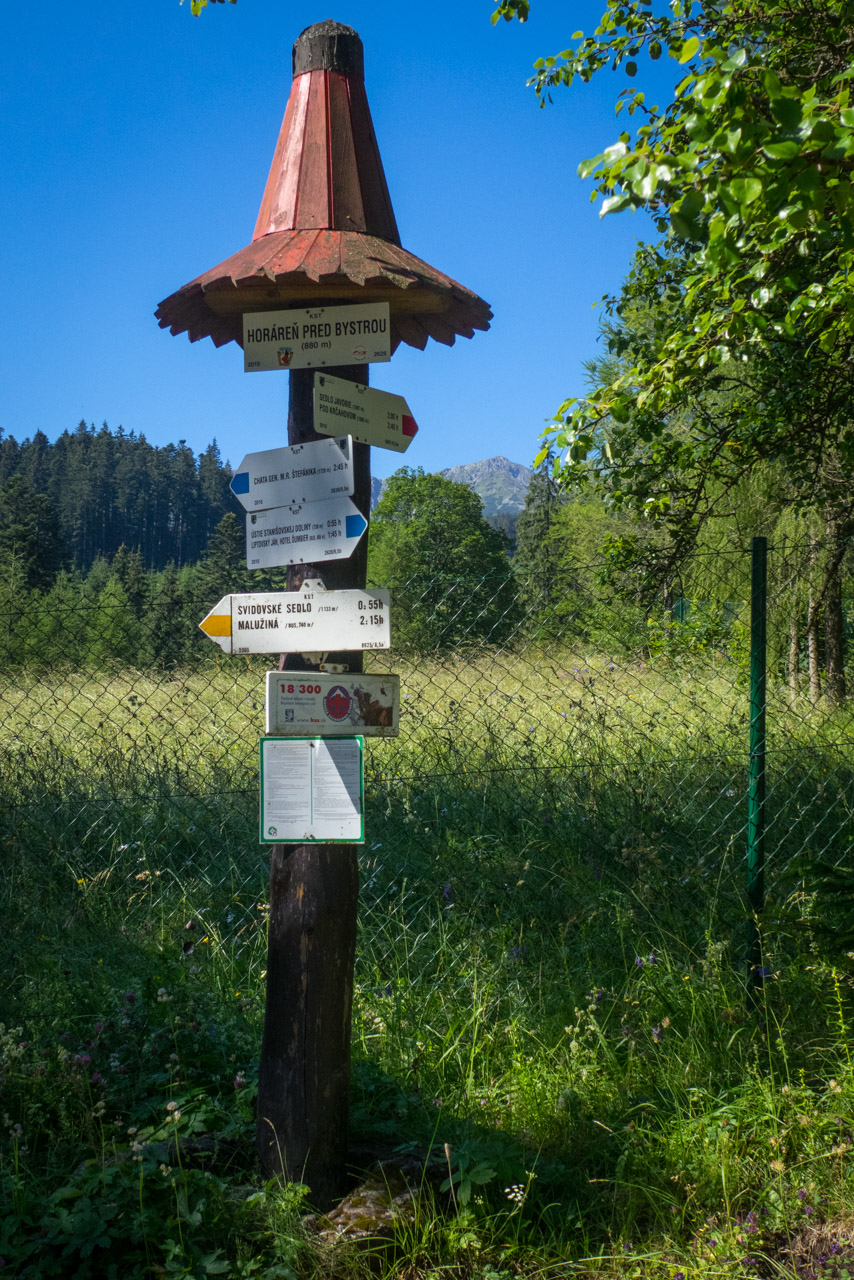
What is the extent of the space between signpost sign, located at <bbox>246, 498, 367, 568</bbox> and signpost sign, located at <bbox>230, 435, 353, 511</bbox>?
29 millimetres

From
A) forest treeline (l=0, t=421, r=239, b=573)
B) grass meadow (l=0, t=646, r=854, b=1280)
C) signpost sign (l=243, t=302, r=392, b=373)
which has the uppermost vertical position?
forest treeline (l=0, t=421, r=239, b=573)

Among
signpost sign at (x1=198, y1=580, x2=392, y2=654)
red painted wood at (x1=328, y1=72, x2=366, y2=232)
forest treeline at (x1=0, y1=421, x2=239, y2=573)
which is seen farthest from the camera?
forest treeline at (x1=0, y1=421, x2=239, y2=573)

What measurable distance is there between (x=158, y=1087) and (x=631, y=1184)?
4.81 feet

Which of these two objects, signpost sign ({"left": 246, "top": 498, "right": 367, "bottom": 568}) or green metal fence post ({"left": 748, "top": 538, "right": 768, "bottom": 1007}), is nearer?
signpost sign ({"left": 246, "top": 498, "right": 367, "bottom": 568})

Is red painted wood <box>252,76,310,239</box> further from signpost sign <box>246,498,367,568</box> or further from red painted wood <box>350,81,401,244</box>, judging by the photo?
signpost sign <box>246,498,367,568</box>

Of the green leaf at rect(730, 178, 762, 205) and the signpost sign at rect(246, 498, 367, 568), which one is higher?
the green leaf at rect(730, 178, 762, 205)

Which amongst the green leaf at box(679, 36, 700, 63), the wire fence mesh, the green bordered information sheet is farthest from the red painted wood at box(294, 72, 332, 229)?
the green bordered information sheet

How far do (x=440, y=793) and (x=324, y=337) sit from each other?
315 centimetres

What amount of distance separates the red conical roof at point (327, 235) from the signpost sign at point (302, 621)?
858 millimetres

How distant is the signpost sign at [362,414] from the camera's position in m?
2.47

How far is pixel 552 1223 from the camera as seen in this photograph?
7.79ft

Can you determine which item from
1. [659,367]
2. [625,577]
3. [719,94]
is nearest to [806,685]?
[625,577]

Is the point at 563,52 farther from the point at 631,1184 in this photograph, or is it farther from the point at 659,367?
the point at 631,1184

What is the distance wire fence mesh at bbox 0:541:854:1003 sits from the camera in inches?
147
